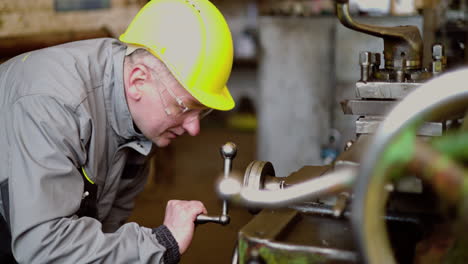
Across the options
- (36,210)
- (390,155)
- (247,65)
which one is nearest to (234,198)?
(390,155)


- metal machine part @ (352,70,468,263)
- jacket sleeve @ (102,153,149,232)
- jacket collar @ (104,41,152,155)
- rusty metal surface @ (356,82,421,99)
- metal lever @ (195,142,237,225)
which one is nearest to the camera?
metal machine part @ (352,70,468,263)

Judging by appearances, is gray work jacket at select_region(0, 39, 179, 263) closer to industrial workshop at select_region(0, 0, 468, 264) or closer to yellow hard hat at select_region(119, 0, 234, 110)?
industrial workshop at select_region(0, 0, 468, 264)

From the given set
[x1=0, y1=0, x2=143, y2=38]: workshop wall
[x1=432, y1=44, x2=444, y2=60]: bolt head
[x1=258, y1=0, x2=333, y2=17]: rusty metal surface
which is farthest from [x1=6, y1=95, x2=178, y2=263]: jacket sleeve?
[x1=258, y1=0, x2=333, y2=17]: rusty metal surface

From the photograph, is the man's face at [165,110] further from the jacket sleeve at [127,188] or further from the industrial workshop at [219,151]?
the jacket sleeve at [127,188]

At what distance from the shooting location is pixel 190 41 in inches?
54.8

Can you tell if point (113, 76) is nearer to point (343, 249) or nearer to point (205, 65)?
point (205, 65)

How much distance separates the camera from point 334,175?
786 millimetres

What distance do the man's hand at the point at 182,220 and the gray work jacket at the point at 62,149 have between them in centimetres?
2

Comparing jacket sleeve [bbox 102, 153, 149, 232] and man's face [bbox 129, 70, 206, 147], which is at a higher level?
man's face [bbox 129, 70, 206, 147]

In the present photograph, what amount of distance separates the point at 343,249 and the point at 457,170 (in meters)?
0.27

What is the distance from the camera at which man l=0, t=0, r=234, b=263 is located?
1.23m

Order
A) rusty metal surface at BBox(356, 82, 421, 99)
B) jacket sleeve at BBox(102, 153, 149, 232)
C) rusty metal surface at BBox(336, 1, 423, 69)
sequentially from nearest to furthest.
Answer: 1. rusty metal surface at BBox(356, 82, 421, 99)
2. rusty metal surface at BBox(336, 1, 423, 69)
3. jacket sleeve at BBox(102, 153, 149, 232)

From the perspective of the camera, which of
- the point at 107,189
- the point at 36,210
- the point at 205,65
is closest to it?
the point at 36,210

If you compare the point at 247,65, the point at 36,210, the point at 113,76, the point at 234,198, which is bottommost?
the point at 247,65
